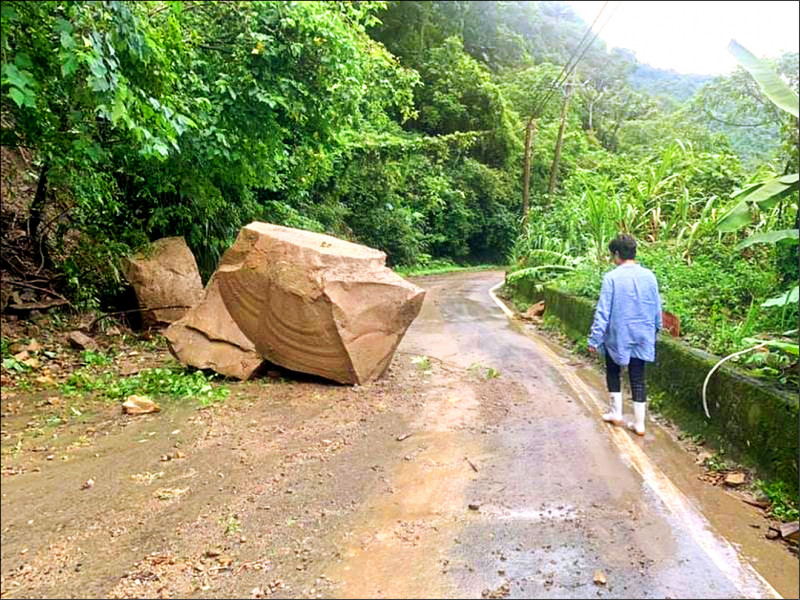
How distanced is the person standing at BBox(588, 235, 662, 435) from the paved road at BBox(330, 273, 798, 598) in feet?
1.67

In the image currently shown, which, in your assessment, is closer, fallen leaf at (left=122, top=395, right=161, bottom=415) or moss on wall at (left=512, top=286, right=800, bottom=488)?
moss on wall at (left=512, top=286, right=800, bottom=488)

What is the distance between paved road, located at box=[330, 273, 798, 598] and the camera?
3312mm

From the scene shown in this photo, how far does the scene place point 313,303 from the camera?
22.2 ft

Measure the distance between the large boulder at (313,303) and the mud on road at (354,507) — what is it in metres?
0.48

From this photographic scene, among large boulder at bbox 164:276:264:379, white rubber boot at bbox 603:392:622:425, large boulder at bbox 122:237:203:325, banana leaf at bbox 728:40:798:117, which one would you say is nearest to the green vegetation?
large boulder at bbox 164:276:264:379

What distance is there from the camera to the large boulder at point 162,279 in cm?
976

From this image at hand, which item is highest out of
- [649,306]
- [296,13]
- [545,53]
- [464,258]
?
[545,53]

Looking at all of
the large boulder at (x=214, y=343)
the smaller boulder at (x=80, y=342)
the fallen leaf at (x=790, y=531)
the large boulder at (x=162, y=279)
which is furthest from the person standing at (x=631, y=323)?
the large boulder at (x=162, y=279)

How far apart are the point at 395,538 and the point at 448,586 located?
0.59 m

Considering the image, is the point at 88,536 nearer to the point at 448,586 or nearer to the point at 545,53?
the point at 448,586

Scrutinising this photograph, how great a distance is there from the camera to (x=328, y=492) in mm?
4398

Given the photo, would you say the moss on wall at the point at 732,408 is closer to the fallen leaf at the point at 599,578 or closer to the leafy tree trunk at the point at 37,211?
the fallen leaf at the point at 599,578

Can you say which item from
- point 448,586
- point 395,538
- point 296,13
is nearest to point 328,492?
point 395,538

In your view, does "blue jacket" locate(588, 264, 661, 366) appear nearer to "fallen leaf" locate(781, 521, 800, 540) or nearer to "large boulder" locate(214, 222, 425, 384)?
"fallen leaf" locate(781, 521, 800, 540)
